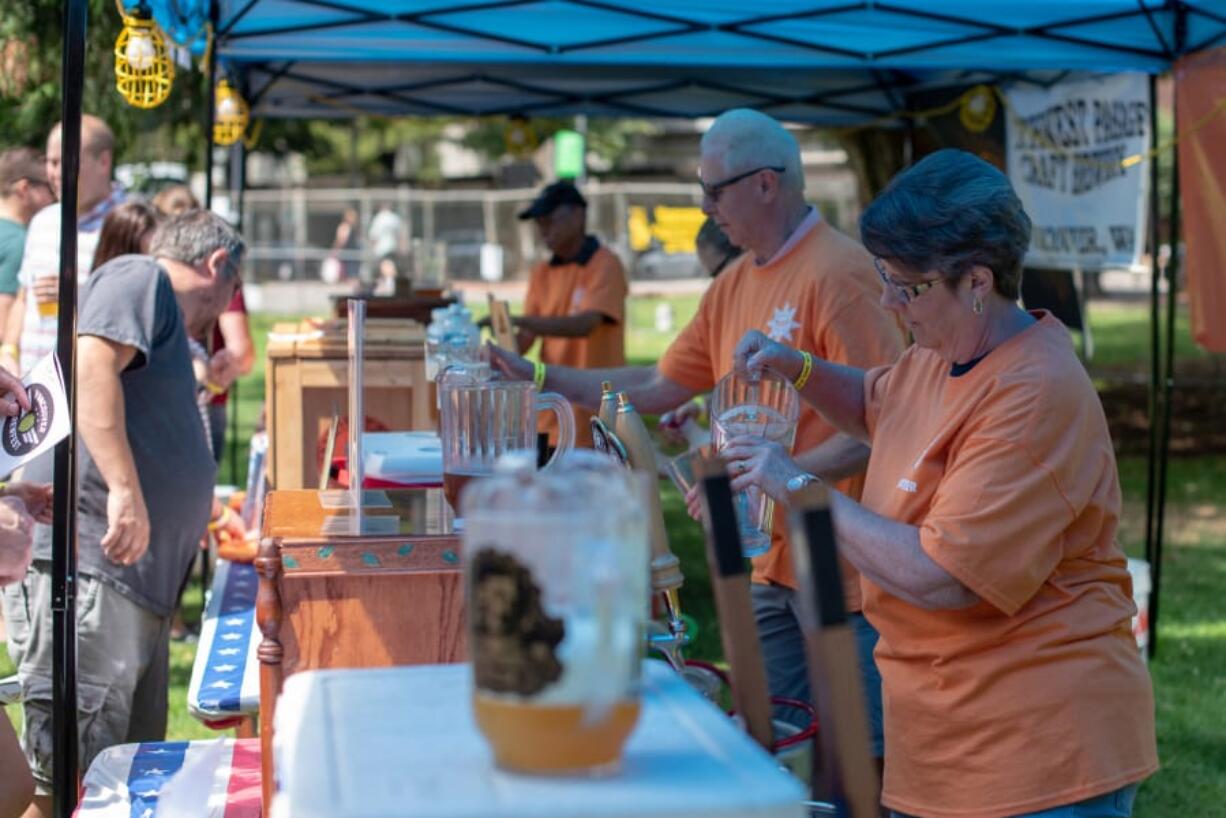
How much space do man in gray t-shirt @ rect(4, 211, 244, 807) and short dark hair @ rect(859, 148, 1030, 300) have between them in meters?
1.92

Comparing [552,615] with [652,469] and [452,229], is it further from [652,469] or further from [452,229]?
[452,229]

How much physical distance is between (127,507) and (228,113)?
4737 mm

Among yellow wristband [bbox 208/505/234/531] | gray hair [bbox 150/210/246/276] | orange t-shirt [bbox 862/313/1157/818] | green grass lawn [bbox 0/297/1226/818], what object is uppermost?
gray hair [bbox 150/210/246/276]

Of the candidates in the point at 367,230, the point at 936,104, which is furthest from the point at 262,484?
the point at 367,230

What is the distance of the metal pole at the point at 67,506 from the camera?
309 centimetres

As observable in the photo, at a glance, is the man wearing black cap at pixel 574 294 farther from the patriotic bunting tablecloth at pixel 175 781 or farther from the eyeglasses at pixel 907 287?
the eyeglasses at pixel 907 287

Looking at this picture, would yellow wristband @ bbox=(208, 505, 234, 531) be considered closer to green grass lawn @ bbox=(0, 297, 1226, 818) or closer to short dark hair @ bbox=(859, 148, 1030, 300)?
green grass lawn @ bbox=(0, 297, 1226, 818)

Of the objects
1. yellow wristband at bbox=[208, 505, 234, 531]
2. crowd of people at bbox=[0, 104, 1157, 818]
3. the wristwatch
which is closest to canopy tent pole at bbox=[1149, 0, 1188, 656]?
crowd of people at bbox=[0, 104, 1157, 818]

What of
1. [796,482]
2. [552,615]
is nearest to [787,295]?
[796,482]

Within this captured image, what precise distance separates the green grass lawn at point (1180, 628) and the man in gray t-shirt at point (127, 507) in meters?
0.25

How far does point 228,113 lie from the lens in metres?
7.83

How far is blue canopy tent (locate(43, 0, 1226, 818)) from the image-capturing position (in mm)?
6082

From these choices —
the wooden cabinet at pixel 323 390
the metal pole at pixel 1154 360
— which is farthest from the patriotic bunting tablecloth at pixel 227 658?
the metal pole at pixel 1154 360

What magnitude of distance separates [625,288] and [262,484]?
2.67 metres
